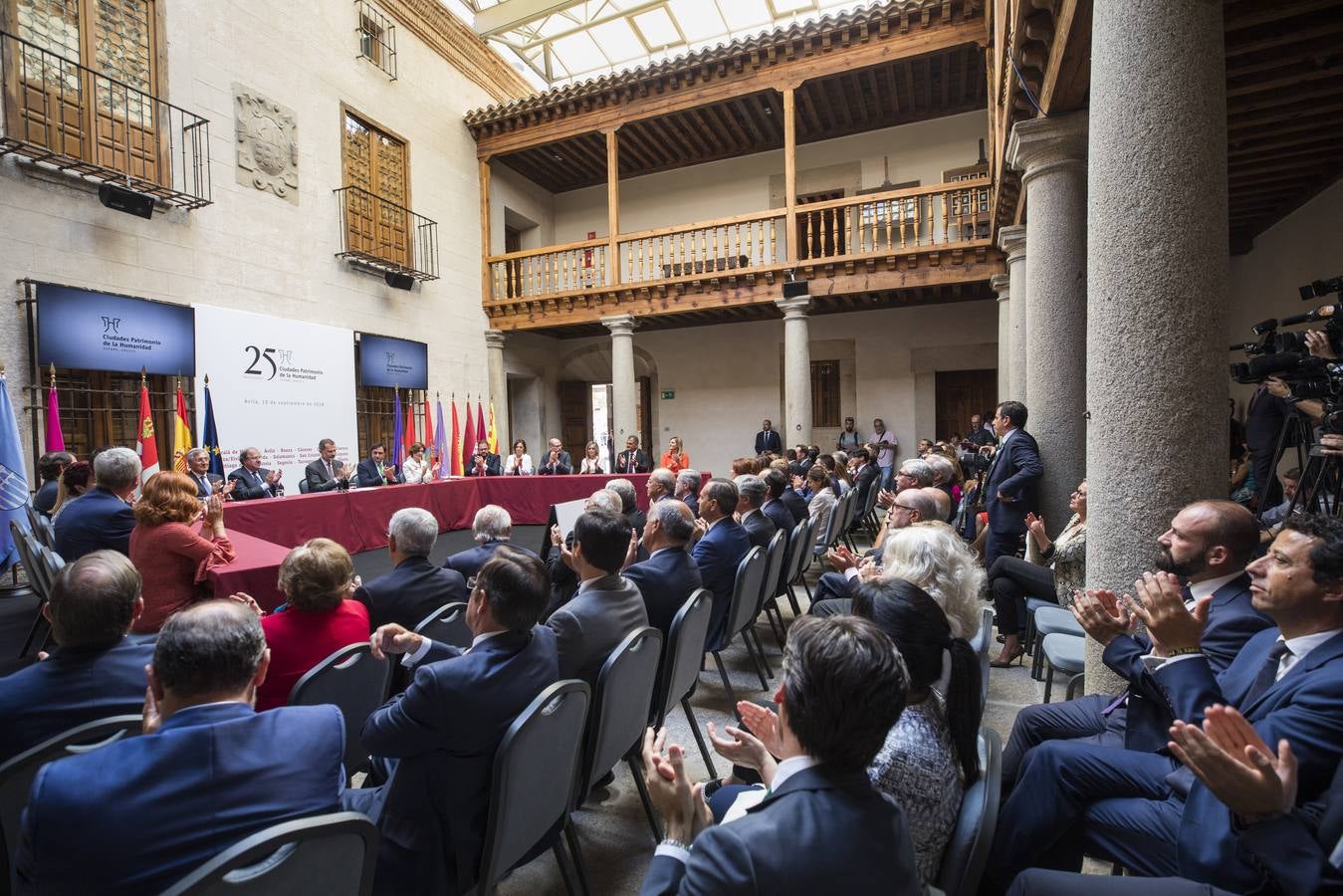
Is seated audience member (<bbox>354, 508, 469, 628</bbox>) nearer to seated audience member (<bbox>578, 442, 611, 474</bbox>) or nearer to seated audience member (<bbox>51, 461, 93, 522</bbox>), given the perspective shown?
seated audience member (<bbox>51, 461, 93, 522</bbox>)

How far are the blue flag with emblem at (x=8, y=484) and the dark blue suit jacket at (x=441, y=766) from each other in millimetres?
5609

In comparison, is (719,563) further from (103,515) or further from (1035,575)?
(103,515)

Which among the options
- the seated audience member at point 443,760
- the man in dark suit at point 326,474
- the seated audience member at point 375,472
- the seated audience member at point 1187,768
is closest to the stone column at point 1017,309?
the seated audience member at point 1187,768

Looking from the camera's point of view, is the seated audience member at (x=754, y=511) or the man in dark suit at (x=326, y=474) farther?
the man in dark suit at (x=326, y=474)

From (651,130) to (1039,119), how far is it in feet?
28.3

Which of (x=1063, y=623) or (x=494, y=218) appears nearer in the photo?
(x=1063, y=623)

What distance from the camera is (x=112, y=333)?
637cm

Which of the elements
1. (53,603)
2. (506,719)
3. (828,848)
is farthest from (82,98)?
(828,848)

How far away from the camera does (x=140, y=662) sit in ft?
4.98

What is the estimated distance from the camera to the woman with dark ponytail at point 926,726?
3.83 feet

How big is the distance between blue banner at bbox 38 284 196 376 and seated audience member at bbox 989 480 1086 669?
26.4 feet

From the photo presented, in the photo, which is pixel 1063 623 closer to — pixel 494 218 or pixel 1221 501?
pixel 1221 501

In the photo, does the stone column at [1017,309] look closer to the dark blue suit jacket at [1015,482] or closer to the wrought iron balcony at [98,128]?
the dark blue suit jacket at [1015,482]

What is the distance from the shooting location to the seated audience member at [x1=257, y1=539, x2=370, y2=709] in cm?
185
